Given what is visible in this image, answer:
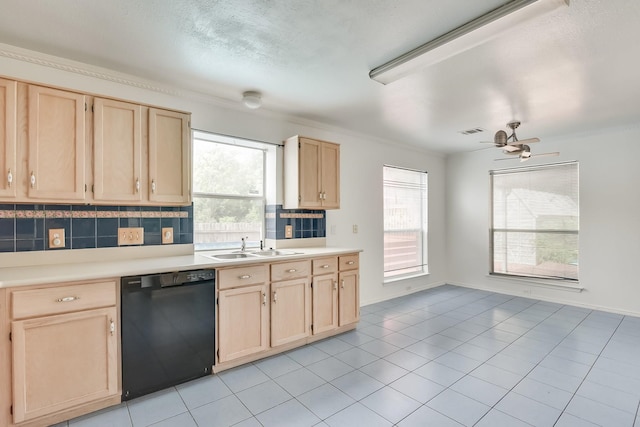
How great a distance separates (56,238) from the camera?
2.39 m

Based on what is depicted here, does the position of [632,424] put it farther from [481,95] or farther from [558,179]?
[558,179]

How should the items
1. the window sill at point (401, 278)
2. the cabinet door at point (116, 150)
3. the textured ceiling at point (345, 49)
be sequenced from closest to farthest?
the textured ceiling at point (345, 49)
the cabinet door at point (116, 150)
the window sill at point (401, 278)

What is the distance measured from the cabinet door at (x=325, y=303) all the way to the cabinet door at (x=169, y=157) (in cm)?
149

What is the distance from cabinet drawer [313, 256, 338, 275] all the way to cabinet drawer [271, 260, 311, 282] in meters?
0.09

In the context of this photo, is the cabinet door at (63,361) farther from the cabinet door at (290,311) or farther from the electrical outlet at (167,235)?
the cabinet door at (290,311)

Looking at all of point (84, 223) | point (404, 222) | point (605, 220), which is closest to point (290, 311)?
point (84, 223)

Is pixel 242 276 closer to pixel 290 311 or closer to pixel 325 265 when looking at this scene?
pixel 290 311

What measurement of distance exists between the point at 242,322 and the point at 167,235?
1.03 meters

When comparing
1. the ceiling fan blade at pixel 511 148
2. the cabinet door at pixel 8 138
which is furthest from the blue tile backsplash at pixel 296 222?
the ceiling fan blade at pixel 511 148

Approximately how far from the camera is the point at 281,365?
2771mm

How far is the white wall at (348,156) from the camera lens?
2553mm

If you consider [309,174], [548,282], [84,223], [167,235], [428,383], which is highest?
[309,174]

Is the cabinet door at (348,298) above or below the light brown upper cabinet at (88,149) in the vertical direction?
below

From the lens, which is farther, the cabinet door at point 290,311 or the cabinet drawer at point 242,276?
the cabinet door at point 290,311
